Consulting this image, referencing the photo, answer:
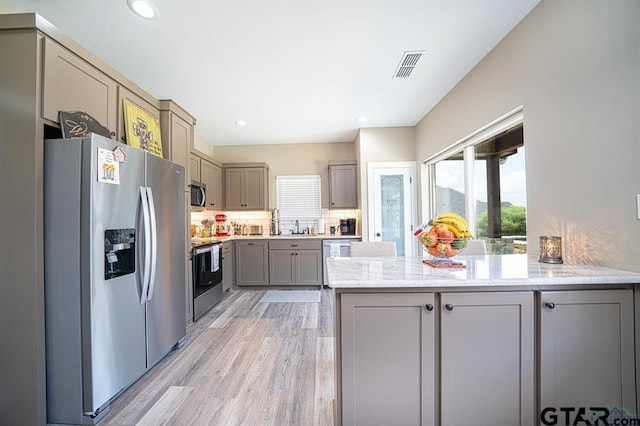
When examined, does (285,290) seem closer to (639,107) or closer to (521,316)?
(521,316)

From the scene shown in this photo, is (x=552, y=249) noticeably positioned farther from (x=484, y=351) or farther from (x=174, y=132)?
(x=174, y=132)

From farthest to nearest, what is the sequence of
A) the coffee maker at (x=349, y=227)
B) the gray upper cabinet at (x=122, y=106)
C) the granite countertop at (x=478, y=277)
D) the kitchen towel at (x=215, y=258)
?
the coffee maker at (x=349, y=227), the kitchen towel at (x=215, y=258), the gray upper cabinet at (x=122, y=106), the granite countertop at (x=478, y=277)

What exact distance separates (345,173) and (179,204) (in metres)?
3.03

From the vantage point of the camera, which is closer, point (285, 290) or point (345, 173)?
point (285, 290)

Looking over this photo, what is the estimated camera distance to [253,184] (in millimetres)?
4793

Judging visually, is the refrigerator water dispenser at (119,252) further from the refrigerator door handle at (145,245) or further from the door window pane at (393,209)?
the door window pane at (393,209)

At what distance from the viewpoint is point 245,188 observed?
480cm

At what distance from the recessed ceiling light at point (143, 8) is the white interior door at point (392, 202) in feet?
10.9

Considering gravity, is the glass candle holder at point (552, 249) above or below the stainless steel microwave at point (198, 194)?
below

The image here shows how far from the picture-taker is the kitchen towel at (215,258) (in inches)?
137

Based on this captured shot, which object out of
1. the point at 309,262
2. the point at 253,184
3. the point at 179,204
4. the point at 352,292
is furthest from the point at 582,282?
the point at 253,184

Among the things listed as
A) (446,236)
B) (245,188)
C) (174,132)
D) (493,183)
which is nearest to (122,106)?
(174,132)

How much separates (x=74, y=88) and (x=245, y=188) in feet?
10.1
